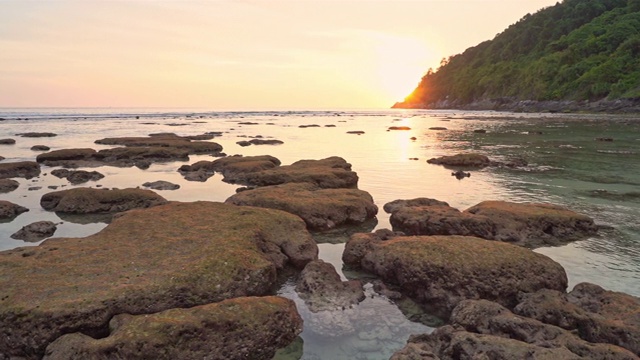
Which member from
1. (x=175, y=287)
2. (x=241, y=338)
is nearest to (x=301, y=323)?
(x=241, y=338)

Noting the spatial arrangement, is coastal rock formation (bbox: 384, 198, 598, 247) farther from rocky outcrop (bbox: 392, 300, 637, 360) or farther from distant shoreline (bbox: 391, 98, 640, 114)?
distant shoreline (bbox: 391, 98, 640, 114)

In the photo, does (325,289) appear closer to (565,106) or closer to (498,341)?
(498,341)

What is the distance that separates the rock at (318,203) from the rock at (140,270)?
228 cm

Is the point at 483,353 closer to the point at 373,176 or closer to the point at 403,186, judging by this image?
the point at 403,186

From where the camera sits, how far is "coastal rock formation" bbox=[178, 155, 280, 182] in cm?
2750

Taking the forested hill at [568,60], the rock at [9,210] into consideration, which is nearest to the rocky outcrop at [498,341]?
the rock at [9,210]

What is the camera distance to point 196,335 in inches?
296

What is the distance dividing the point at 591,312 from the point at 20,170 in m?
33.3

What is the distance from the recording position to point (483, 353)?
710 cm

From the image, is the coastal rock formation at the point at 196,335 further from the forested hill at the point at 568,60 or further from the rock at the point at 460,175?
the forested hill at the point at 568,60

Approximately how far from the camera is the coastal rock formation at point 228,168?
27.5m

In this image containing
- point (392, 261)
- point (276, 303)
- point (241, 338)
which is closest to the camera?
point (241, 338)

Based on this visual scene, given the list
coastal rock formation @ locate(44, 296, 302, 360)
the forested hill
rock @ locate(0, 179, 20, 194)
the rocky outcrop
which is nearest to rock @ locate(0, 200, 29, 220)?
rock @ locate(0, 179, 20, 194)

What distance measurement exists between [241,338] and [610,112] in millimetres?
124617
